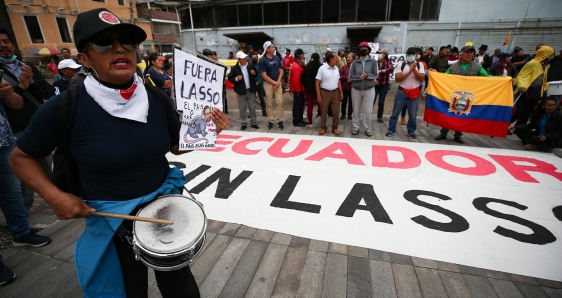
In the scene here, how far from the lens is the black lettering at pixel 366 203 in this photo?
335 centimetres

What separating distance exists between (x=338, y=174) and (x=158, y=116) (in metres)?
3.33

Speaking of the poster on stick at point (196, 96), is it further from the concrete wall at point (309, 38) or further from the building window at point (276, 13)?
the building window at point (276, 13)

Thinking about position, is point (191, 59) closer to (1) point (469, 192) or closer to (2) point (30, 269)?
(2) point (30, 269)

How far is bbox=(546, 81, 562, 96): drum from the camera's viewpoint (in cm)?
537

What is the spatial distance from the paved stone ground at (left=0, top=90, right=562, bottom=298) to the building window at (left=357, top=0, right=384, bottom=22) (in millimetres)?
19803

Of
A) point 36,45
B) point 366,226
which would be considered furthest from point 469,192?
point 36,45

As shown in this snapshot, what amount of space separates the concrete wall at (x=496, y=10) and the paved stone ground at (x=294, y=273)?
19.6 m

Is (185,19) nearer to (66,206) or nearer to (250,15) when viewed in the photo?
(250,15)

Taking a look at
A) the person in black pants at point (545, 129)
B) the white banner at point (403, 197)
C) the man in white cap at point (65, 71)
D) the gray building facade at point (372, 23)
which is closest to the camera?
the white banner at point (403, 197)

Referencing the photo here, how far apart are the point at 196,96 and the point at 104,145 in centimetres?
78

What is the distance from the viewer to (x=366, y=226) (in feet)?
10.3

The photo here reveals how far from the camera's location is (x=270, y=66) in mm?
6688

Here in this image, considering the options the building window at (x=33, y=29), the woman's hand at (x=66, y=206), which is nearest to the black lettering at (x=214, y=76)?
the woman's hand at (x=66, y=206)

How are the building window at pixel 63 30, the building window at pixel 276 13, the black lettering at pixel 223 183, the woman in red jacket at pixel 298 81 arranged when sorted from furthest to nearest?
the building window at pixel 63 30
the building window at pixel 276 13
the woman in red jacket at pixel 298 81
the black lettering at pixel 223 183
